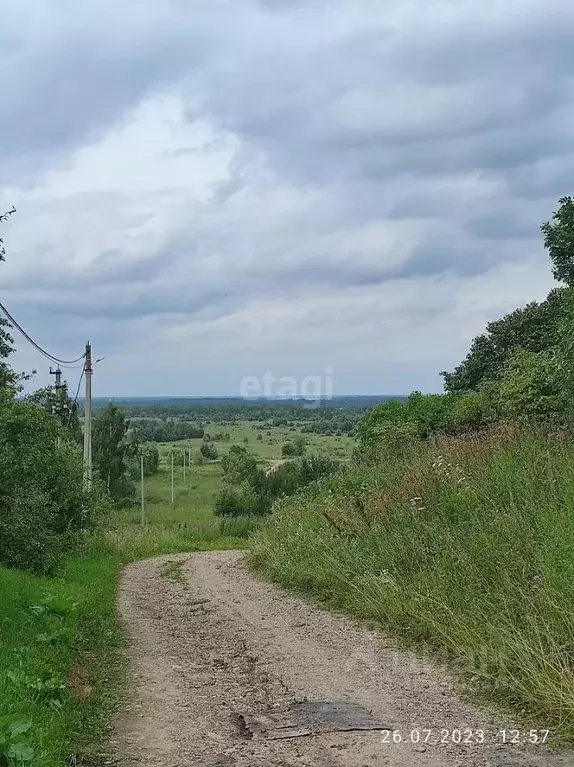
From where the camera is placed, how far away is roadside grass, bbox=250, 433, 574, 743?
6582 millimetres

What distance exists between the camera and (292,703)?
6570 mm

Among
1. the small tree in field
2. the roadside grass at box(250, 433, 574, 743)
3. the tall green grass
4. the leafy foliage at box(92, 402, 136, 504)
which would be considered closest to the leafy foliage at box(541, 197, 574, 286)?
the roadside grass at box(250, 433, 574, 743)

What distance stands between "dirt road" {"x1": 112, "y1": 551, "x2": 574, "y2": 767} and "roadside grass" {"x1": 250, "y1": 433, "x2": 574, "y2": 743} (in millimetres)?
377

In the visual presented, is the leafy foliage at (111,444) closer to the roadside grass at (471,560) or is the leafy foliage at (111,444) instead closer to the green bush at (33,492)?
the green bush at (33,492)

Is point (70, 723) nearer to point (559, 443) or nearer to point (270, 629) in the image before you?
point (270, 629)

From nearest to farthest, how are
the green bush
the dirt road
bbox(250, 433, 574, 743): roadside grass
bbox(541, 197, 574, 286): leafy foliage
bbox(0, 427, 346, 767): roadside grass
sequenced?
the dirt road, bbox(0, 427, 346, 767): roadside grass, bbox(250, 433, 574, 743): roadside grass, the green bush, bbox(541, 197, 574, 286): leafy foliage

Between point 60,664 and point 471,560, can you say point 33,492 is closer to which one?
point 60,664

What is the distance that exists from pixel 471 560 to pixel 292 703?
3.00 metres

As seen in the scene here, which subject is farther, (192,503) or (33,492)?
(192,503)

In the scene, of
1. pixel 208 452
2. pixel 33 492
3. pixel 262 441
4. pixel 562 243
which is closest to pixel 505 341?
pixel 562 243

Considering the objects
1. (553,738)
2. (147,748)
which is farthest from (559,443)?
A: (147,748)

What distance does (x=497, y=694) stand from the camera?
6422 mm

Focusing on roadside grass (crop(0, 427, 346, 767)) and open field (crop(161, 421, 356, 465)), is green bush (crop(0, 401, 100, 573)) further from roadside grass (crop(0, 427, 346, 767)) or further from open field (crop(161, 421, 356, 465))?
open field (crop(161, 421, 356, 465))

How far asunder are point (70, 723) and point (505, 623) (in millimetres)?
3781
